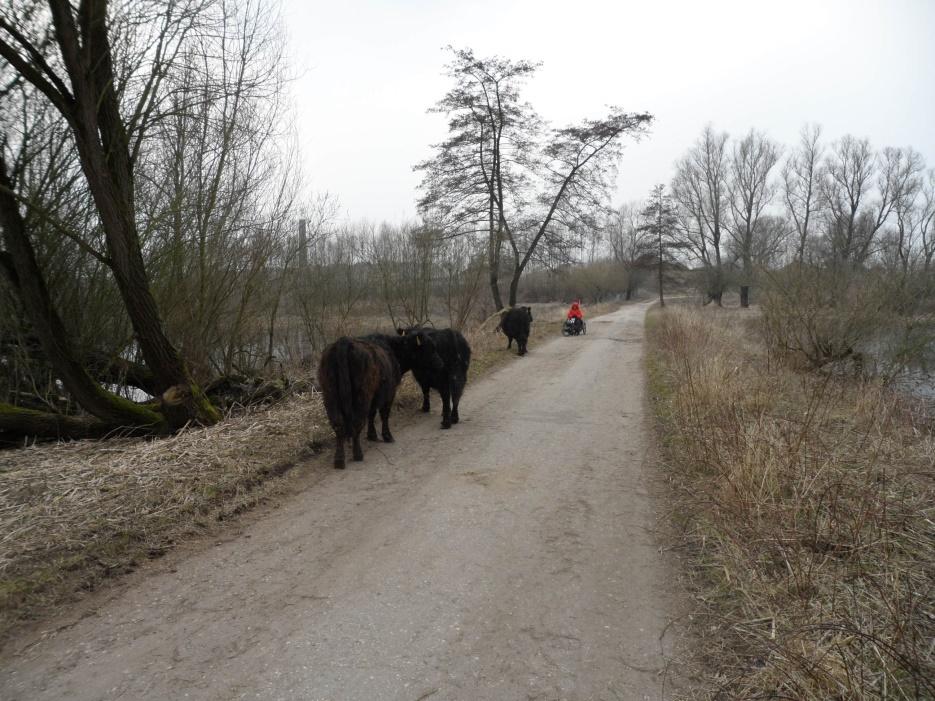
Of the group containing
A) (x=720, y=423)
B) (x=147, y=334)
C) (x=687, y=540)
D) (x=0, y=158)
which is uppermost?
(x=0, y=158)

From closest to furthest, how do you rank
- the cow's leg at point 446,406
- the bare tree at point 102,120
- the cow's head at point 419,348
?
the bare tree at point 102,120 < the cow's leg at point 446,406 < the cow's head at point 419,348

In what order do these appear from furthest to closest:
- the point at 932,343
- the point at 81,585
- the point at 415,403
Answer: the point at 932,343 → the point at 415,403 → the point at 81,585

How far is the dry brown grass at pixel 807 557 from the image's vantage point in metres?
2.50

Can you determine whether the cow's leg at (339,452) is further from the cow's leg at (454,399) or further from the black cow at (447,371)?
the cow's leg at (454,399)

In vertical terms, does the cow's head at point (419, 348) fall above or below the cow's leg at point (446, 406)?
above

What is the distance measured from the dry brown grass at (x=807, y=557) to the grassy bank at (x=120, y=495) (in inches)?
146

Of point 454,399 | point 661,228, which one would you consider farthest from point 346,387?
point 661,228

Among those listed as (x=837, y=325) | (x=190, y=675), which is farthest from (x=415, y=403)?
(x=837, y=325)

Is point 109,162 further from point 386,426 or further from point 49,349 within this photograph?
point 386,426

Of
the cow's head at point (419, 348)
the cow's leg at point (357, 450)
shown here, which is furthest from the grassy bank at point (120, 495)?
the cow's head at point (419, 348)

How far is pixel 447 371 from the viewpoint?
8.11 m

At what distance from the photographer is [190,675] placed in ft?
8.93

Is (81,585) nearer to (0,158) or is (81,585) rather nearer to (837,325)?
(0,158)

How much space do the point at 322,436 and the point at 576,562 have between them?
388 centimetres
